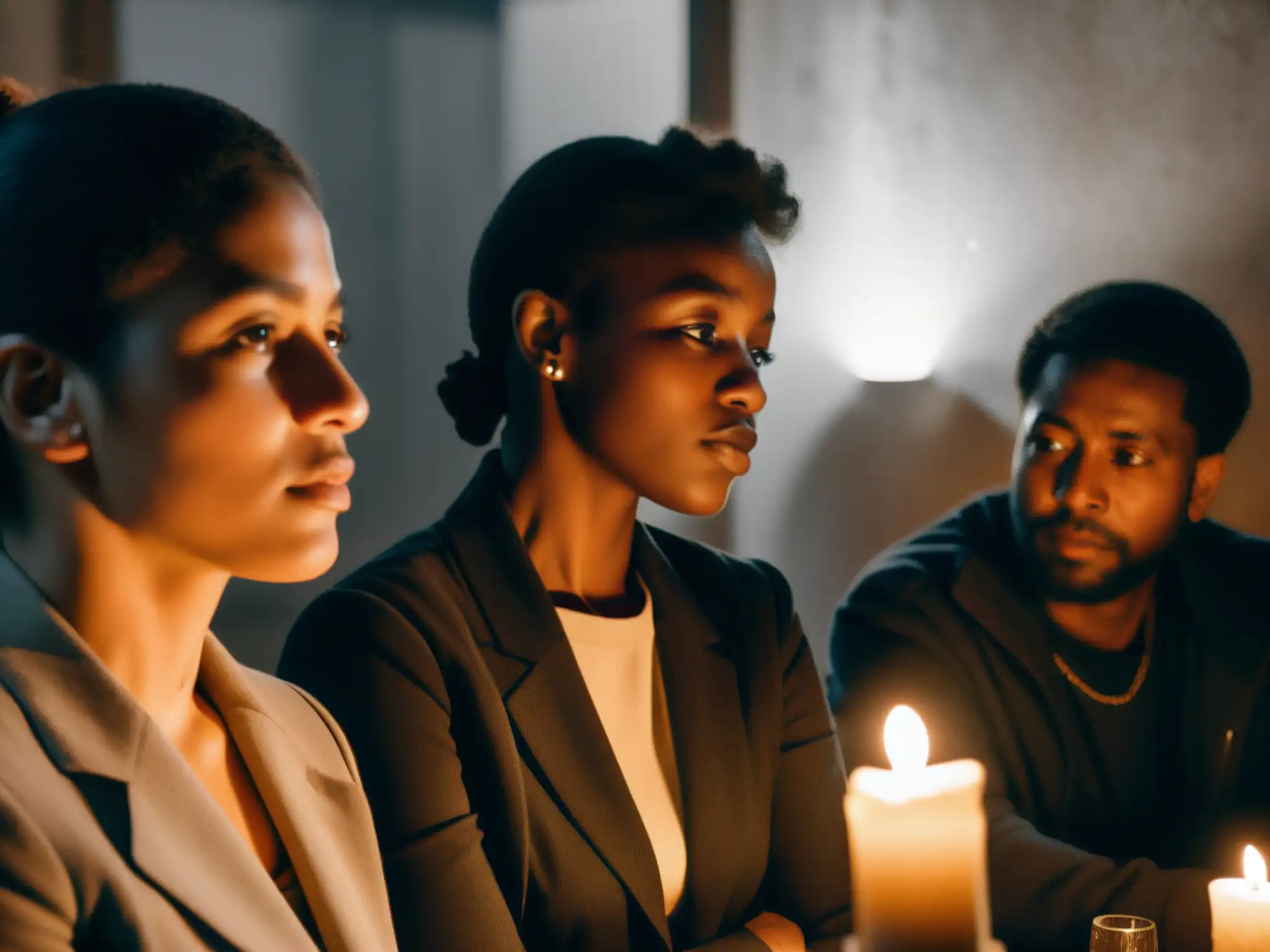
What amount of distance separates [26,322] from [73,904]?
466 mm

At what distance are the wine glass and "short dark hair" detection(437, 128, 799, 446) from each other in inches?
39.0

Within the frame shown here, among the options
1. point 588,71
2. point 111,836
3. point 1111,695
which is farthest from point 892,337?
point 111,836

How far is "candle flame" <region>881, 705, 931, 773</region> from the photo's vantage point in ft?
2.20

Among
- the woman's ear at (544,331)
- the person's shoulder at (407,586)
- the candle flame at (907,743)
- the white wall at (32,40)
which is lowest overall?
the person's shoulder at (407,586)

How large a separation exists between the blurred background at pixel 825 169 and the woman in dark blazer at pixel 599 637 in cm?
160

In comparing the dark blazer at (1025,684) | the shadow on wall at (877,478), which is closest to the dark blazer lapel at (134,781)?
the dark blazer at (1025,684)

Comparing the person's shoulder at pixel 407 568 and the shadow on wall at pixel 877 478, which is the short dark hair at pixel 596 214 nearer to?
the person's shoulder at pixel 407 568

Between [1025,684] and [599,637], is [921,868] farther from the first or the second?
[1025,684]

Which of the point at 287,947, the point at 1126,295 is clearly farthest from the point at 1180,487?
the point at 287,947

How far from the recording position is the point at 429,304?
378 cm

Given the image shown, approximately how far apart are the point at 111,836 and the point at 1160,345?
187 centimetres

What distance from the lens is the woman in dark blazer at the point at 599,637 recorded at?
1.62 meters

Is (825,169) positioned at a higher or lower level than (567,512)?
higher

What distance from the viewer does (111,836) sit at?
102 cm
